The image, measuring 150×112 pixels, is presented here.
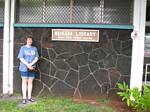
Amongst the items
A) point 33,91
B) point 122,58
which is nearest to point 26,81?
point 33,91

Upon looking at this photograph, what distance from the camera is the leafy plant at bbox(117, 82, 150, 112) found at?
304 inches

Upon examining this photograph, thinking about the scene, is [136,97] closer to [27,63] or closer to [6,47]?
[27,63]

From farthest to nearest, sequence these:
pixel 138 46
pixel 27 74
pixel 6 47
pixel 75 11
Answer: pixel 6 47
pixel 75 11
pixel 27 74
pixel 138 46

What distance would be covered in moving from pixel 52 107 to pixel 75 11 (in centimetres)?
253

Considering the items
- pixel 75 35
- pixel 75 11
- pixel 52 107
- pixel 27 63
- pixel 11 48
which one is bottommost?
pixel 52 107

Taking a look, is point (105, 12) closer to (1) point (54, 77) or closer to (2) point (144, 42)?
(2) point (144, 42)

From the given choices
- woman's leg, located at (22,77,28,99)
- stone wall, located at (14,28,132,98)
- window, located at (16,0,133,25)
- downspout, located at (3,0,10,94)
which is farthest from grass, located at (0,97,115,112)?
window, located at (16,0,133,25)

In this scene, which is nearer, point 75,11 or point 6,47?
point 75,11

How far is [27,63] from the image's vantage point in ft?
28.2

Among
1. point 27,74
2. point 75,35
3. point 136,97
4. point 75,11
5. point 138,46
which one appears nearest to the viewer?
point 136,97

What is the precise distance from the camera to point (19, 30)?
9.22 meters

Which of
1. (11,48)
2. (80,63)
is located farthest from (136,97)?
(11,48)

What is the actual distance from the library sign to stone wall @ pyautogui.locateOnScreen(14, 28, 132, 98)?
109mm

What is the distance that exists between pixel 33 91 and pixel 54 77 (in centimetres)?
69
